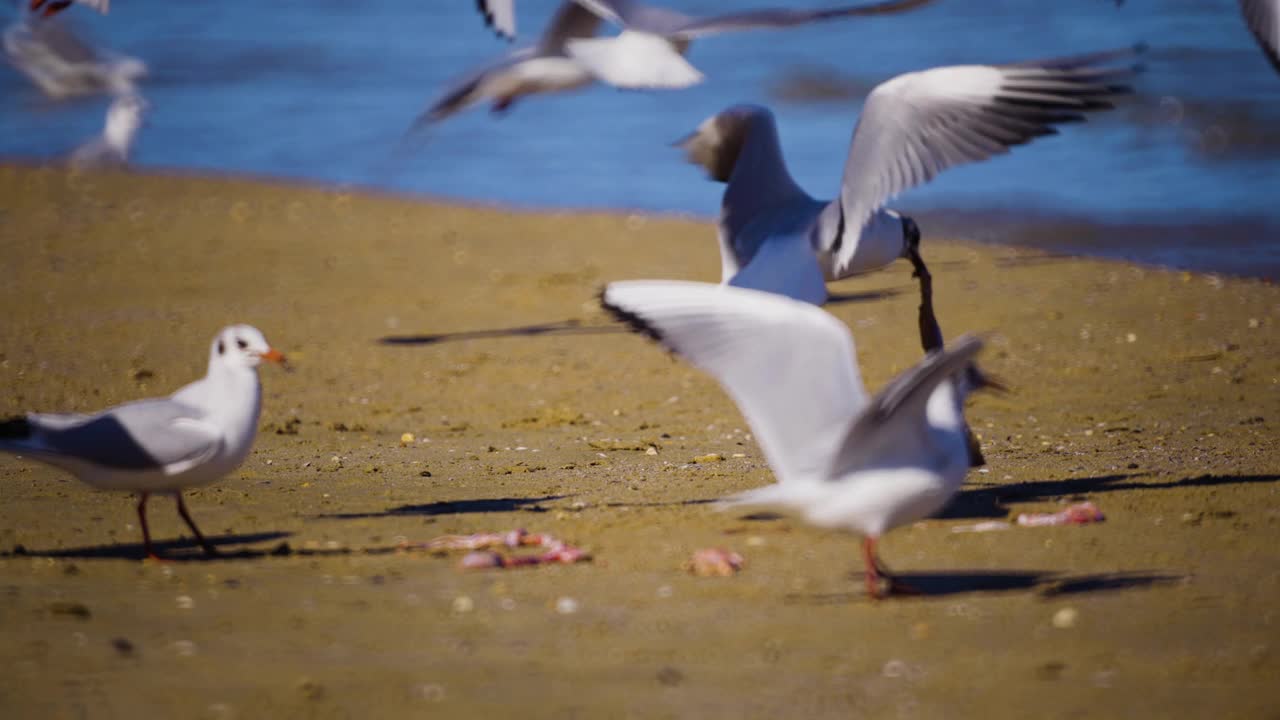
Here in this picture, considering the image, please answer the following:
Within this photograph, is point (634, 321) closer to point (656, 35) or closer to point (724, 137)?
point (724, 137)

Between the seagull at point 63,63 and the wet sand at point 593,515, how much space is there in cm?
395

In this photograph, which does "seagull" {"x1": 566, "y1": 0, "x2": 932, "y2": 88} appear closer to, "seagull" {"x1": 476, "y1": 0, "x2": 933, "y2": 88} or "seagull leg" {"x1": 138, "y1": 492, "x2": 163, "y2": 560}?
"seagull" {"x1": 476, "y1": 0, "x2": 933, "y2": 88}

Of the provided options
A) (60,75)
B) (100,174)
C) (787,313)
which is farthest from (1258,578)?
(60,75)

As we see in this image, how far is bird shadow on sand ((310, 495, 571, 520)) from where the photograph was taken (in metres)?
5.88

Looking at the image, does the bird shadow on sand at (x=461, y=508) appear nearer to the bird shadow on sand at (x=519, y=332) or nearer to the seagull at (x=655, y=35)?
the seagull at (x=655, y=35)

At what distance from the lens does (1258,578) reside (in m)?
5.00

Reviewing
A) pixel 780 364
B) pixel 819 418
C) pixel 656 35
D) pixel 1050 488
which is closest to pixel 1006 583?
pixel 819 418

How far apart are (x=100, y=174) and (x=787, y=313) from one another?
11.0 metres

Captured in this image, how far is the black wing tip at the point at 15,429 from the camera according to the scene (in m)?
5.10

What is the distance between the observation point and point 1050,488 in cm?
624

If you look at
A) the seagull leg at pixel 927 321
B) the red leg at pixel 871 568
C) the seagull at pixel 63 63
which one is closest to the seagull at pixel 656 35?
the seagull leg at pixel 927 321

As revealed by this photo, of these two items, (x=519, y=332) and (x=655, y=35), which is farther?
(x=519, y=332)

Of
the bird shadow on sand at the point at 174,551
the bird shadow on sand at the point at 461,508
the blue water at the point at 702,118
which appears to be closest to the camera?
the bird shadow on sand at the point at 174,551

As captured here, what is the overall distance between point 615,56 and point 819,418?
2.76 m
